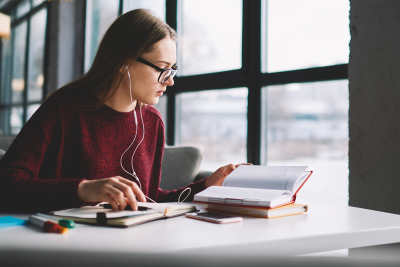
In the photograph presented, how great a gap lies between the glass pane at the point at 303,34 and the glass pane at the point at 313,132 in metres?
0.15

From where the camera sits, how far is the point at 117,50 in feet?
3.79

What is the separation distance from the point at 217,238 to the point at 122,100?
0.74 m

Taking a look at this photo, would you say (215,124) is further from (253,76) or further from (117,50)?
(117,50)

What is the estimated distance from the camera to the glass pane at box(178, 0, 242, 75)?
247 cm

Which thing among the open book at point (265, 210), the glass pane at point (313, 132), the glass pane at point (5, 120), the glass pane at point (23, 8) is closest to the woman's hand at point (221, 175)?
the open book at point (265, 210)

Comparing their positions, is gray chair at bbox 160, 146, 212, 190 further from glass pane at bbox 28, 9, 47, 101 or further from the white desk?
glass pane at bbox 28, 9, 47, 101

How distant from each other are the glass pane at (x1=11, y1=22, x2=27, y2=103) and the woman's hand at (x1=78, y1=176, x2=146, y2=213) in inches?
227

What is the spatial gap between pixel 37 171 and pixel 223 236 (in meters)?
0.56

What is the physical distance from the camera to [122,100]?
123 cm

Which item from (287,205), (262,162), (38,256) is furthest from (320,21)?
(38,256)

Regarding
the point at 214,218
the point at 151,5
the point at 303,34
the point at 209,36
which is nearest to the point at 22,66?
the point at 151,5

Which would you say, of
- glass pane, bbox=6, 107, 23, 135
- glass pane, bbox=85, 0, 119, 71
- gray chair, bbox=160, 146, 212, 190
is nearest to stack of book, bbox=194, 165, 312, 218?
gray chair, bbox=160, 146, 212, 190

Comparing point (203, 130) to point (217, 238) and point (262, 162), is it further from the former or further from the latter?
point (217, 238)

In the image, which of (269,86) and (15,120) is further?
(15,120)
